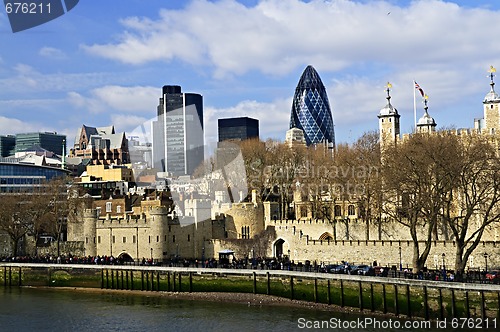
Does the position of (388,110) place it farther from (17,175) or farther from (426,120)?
(17,175)

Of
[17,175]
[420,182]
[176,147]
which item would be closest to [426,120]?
[420,182]

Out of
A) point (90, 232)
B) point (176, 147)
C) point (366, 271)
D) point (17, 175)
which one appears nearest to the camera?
point (366, 271)

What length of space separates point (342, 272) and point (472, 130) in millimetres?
26523

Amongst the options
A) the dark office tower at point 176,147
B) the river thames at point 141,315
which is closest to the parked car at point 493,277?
the river thames at point 141,315

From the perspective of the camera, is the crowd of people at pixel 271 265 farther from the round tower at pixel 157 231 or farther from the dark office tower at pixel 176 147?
the dark office tower at pixel 176 147

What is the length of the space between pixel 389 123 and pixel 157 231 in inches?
1099

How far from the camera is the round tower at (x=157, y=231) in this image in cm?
6475

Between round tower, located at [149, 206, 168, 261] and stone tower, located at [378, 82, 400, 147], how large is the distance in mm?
25163

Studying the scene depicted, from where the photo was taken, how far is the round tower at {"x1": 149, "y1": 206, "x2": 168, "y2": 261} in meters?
64.8

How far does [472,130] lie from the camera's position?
68.2 m

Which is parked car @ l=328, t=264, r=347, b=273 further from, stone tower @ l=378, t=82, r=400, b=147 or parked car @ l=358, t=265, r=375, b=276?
stone tower @ l=378, t=82, r=400, b=147

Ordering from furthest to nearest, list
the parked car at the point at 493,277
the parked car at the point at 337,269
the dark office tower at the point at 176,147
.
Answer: the dark office tower at the point at 176,147, the parked car at the point at 337,269, the parked car at the point at 493,277

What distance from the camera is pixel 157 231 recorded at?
64.9 meters

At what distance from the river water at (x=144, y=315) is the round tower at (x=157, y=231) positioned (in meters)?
8.53
